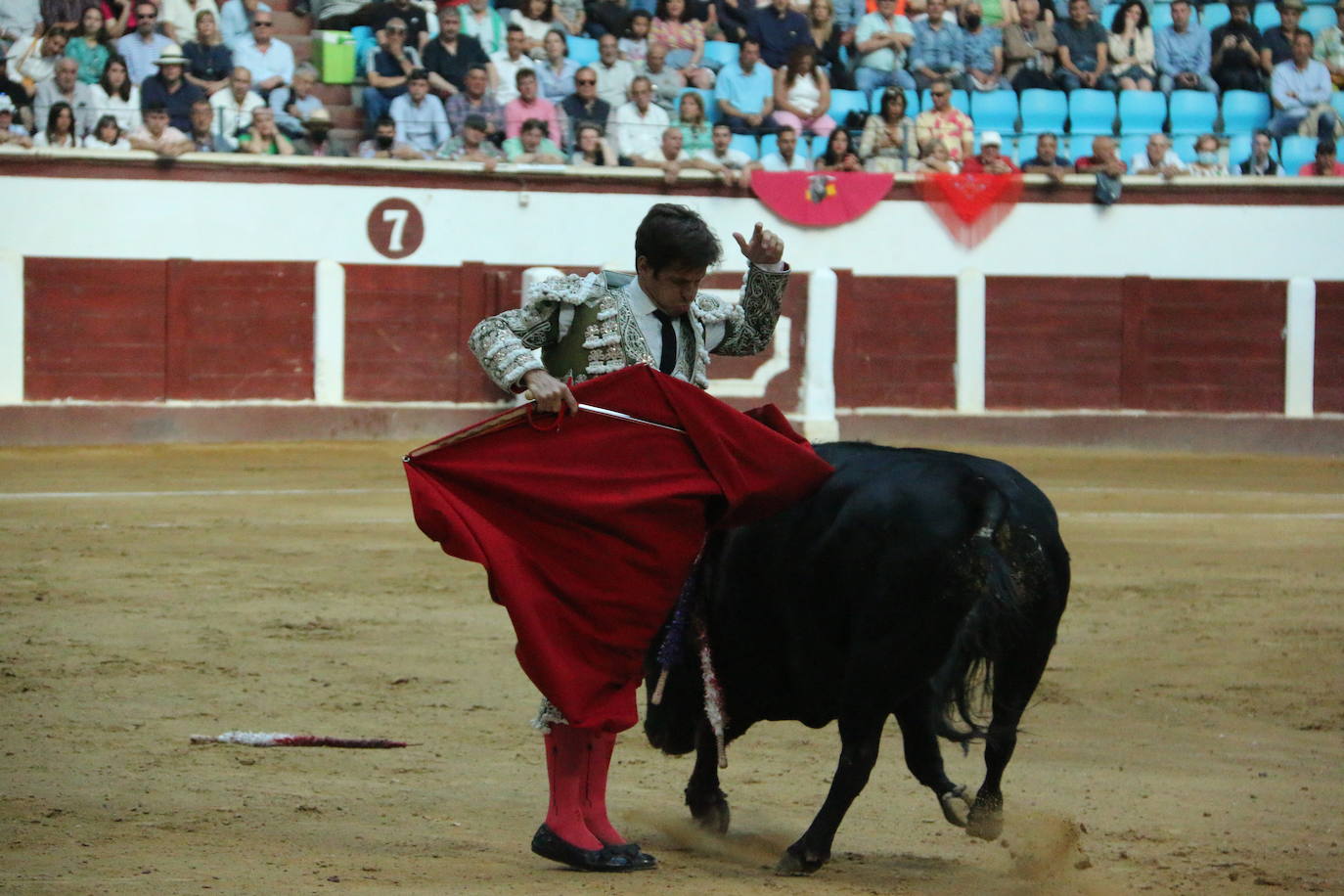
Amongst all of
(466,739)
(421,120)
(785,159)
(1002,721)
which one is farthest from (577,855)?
(785,159)

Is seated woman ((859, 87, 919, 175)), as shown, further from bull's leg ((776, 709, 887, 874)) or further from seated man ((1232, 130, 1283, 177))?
bull's leg ((776, 709, 887, 874))

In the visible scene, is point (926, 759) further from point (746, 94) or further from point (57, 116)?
point (746, 94)

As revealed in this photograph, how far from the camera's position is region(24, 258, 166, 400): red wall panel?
10.2m

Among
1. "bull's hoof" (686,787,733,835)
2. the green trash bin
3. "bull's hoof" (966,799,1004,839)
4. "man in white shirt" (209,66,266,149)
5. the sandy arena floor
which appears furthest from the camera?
the green trash bin

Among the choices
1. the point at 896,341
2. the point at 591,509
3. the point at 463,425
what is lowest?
the point at 463,425

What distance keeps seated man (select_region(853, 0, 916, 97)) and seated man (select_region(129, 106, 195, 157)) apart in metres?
4.34

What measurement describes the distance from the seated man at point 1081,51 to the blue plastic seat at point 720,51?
2.25m

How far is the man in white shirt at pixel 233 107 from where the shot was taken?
10.2m

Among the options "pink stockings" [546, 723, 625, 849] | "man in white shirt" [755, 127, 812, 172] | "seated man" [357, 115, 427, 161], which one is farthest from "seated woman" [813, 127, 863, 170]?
"pink stockings" [546, 723, 625, 849]

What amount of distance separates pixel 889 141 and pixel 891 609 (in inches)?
346

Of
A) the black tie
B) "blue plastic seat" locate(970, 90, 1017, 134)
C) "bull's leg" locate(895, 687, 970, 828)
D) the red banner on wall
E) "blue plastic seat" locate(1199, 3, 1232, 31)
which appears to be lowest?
"bull's leg" locate(895, 687, 970, 828)

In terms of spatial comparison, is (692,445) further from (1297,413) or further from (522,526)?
(1297,413)

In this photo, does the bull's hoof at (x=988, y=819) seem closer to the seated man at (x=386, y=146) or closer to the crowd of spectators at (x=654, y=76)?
the crowd of spectators at (x=654, y=76)

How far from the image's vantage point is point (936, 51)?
11500mm
